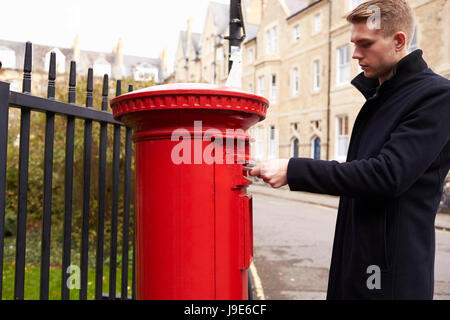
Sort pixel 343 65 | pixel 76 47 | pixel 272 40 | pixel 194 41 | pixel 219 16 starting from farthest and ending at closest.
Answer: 1. pixel 76 47
2. pixel 194 41
3. pixel 219 16
4. pixel 272 40
5. pixel 343 65

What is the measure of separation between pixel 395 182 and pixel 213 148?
26.1 inches

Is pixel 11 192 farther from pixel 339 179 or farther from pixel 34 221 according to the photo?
pixel 339 179

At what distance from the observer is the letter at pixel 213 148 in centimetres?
146

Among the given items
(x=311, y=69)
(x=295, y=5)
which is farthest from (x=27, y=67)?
(x=295, y=5)

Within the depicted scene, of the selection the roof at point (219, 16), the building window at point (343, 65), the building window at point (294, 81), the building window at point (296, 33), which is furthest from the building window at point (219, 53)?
the building window at point (343, 65)

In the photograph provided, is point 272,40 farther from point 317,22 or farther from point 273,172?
point 273,172

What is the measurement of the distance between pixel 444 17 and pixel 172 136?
12.1 m

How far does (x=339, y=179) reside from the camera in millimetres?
1440

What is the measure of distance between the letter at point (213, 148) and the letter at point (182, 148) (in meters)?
0.06

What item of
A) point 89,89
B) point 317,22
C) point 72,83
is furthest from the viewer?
point 317,22

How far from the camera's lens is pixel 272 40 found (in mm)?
21906

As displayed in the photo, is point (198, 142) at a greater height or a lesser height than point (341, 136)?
lesser

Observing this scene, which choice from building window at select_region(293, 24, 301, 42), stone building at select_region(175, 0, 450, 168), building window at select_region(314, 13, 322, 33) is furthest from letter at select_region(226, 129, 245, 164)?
building window at select_region(293, 24, 301, 42)
